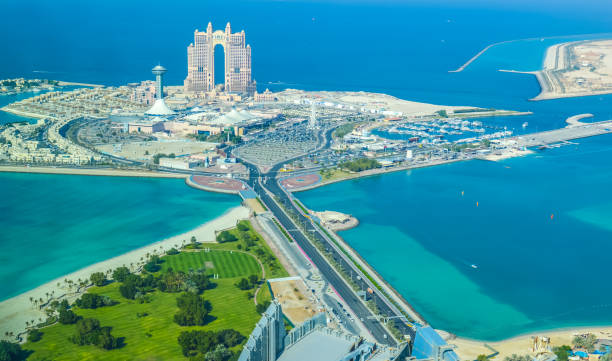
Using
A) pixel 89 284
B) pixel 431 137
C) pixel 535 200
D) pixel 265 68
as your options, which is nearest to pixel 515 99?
pixel 431 137

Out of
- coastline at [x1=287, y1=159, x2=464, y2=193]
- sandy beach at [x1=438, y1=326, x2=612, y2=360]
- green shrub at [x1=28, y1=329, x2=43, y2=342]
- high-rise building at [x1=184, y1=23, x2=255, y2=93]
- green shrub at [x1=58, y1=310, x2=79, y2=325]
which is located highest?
high-rise building at [x1=184, y1=23, x2=255, y2=93]

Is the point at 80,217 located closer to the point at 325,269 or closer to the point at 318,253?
the point at 318,253

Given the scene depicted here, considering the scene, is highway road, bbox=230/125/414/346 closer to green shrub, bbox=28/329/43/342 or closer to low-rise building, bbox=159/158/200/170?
low-rise building, bbox=159/158/200/170

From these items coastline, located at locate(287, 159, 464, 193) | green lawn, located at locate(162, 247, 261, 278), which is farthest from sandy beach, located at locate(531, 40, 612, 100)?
green lawn, located at locate(162, 247, 261, 278)

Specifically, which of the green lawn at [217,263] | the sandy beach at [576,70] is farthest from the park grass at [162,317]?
the sandy beach at [576,70]

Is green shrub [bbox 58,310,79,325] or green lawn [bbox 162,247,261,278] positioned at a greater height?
green lawn [bbox 162,247,261,278]

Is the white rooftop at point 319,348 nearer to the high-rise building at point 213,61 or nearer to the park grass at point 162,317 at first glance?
the park grass at point 162,317

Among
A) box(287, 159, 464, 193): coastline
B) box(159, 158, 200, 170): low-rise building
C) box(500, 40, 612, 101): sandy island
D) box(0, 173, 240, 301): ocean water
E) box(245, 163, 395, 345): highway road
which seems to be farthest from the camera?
box(500, 40, 612, 101): sandy island
